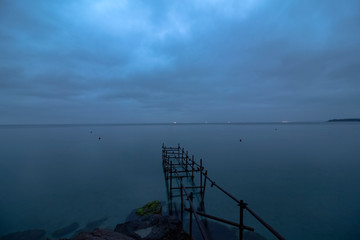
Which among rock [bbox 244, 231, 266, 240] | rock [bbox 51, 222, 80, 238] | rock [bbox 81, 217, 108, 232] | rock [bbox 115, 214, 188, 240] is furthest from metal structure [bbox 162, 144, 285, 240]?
rock [bbox 51, 222, 80, 238]

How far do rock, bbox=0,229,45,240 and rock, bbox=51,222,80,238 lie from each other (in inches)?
30.9

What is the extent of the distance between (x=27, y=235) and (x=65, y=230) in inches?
83.6

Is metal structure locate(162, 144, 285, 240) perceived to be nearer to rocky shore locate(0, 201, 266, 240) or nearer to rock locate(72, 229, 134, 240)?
rocky shore locate(0, 201, 266, 240)

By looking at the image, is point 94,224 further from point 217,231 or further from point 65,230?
point 217,231

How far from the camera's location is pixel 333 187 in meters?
17.2

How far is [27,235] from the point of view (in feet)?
34.4

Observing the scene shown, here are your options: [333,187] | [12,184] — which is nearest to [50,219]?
[12,184]

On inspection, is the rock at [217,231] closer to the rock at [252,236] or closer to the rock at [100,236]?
the rock at [252,236]

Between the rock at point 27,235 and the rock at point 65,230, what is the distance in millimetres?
786

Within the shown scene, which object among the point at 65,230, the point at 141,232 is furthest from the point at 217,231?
the point at 65,230

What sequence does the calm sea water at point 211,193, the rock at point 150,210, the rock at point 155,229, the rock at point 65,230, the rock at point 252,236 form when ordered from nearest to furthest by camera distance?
the rock at point 155,229 → the rock at point 252,236 → the rock at point 65,230 → the calm sea water at point 211,193 → the rock at point 150,210

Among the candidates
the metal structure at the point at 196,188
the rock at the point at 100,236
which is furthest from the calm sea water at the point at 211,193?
the rock at the point at 100,236

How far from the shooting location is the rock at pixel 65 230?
1055cm

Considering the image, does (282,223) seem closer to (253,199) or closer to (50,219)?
(253,199)
